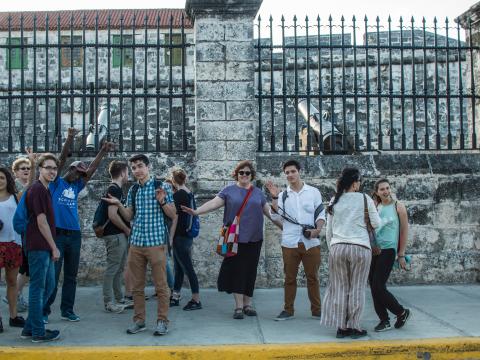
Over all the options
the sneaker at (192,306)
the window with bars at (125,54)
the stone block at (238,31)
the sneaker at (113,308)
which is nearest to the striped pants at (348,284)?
the sneaker at (192,306)

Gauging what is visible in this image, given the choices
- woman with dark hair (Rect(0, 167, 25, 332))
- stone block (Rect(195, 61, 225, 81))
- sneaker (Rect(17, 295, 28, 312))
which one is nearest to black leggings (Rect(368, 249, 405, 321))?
woman with dark hair (Rect(0, 167, 25, 332))

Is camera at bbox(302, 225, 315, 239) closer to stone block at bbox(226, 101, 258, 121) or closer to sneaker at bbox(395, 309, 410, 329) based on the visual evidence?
sneaker at bbox(395, 309, 410, 329)

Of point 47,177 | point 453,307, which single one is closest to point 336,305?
point 453,307

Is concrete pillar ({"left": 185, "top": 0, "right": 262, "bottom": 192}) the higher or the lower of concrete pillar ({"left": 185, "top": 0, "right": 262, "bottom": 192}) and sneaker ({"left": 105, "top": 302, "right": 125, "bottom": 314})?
the higher

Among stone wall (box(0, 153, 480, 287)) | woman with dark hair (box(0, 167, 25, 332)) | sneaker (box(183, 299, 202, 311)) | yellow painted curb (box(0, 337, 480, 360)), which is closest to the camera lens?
yellow painted curb (box(0, 337, 480, 360))

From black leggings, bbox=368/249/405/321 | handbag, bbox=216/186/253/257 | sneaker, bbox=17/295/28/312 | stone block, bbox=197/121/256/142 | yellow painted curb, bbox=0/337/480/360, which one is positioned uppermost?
stone block, bbox=197/121/256/142

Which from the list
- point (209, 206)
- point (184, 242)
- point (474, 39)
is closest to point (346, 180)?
point (209, 206)

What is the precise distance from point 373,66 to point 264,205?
34.3 feet

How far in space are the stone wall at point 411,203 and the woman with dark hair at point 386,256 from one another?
2.18m

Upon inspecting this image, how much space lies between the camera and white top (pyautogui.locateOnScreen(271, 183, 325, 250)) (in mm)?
6410

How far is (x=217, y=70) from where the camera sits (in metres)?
8.30

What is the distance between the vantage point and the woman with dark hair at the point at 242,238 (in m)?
6.46

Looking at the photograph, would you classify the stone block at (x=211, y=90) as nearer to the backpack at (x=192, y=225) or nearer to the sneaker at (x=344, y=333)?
the backpack at (x=192, y=225)

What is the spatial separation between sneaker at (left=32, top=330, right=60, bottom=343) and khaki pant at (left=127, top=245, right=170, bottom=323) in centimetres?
71
